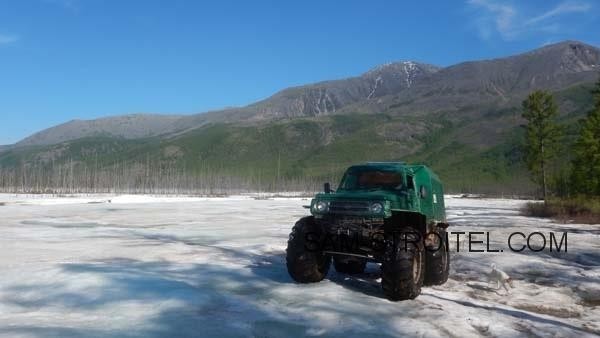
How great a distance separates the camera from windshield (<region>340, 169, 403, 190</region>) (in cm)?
1181

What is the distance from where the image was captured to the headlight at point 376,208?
401 inches

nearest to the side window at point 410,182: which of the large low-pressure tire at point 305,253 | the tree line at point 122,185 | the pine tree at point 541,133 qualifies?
the large low-pressure tire at point 305,253

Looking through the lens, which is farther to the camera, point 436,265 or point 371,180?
point 371,180

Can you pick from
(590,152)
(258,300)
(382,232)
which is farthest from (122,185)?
(382,232)

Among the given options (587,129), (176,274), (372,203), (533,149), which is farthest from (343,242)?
(533,149)

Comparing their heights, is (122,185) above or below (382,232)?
above

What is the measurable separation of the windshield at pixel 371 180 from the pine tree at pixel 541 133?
47445 millimetres

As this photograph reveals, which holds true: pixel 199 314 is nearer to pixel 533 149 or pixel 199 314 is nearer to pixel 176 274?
pixel 176 274

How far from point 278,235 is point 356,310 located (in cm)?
1500

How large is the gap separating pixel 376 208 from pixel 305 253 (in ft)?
6.11

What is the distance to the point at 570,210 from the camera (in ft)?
134

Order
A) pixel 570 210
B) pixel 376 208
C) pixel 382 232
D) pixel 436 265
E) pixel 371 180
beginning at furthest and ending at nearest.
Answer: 1. pixel 570 210
2. pixel 371 180
3. pixel 436 265
4. pixel 382 232
5. pixel 376 208

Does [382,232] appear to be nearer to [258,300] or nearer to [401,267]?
[401,267]

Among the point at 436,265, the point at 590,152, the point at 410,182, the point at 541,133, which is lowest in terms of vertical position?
the point at 436,265
